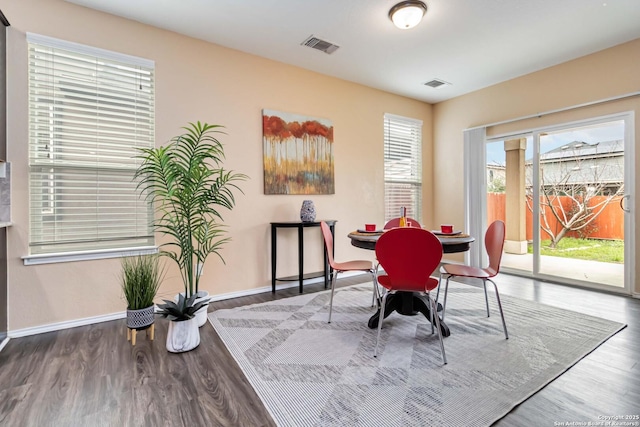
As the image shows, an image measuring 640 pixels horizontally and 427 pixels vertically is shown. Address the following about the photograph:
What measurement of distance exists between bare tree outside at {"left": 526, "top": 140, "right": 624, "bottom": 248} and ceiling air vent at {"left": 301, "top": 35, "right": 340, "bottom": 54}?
3.28 metres

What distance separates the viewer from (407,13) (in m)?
2.70

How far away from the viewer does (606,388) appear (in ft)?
5.63

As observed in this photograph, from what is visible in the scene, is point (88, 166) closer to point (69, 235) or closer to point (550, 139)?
point (69, 235)

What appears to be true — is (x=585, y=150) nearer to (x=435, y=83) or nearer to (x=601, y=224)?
(x=601, y=224)

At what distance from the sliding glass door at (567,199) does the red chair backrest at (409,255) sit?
3257 mm

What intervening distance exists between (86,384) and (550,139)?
5.59m

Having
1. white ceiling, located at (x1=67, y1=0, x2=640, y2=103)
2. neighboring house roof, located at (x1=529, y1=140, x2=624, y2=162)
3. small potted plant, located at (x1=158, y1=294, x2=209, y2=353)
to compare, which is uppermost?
white ceiling, located at (x1=67, y1=0, x2=640, y2=103)

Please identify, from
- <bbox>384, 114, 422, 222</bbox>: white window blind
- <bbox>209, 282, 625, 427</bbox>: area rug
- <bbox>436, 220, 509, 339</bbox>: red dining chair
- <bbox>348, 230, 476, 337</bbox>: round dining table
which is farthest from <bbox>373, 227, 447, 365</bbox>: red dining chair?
<bbox>384, 114, 422, 222</bbox>: white window blind

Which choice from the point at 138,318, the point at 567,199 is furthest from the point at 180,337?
the point at 567,199

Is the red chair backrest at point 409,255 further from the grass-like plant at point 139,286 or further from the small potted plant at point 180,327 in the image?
the grass-like plant at point 139,286

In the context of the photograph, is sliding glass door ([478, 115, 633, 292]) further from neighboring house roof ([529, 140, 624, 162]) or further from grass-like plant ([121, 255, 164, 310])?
grass-like plant ([121, 255, 164, 310])

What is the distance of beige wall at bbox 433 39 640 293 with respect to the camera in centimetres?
346

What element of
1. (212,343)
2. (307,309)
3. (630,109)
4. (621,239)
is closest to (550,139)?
(630,109)

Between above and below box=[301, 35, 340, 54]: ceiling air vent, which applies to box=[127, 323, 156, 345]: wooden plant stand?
below
